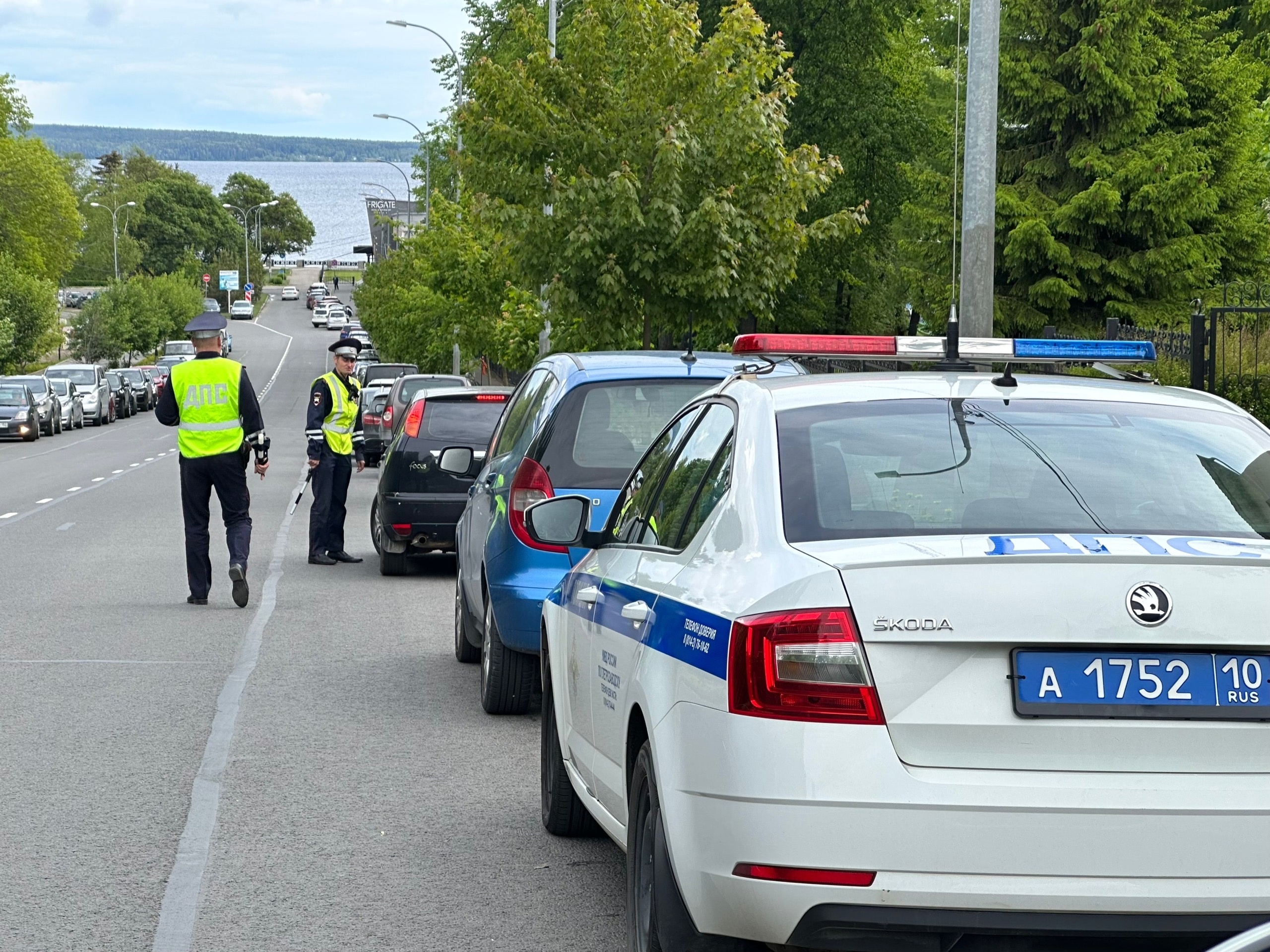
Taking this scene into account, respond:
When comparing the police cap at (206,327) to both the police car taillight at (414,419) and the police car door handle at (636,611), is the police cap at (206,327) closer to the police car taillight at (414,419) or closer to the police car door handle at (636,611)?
the police car taillight at (414,419)

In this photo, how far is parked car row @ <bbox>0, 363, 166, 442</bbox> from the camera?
4744 cm

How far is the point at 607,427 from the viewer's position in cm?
862

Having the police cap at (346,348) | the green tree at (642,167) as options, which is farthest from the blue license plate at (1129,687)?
the green tree at (642,167)

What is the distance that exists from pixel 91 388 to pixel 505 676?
53401 mm

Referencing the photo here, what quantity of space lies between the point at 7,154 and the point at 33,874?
86372 millimetres

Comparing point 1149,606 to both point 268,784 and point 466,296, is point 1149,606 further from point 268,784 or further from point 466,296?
point 466,296

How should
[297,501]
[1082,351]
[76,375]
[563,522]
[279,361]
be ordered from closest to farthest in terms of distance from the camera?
1. [1082,351]
2. [563,522]
3. [297,501]
4. [76,375]
5. [279,361]

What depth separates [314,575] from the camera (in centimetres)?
1554

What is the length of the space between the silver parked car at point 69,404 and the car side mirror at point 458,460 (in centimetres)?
4672

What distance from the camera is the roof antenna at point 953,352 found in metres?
5.22

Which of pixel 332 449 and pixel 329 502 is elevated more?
pixel 332 449

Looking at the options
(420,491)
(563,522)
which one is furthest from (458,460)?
(420,491)

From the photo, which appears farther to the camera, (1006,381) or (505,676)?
(505,676)

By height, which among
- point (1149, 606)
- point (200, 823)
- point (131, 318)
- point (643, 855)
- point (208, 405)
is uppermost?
point (1149, 606)
